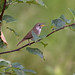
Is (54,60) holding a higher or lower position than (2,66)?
higher

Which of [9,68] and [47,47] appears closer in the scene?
[9,68]

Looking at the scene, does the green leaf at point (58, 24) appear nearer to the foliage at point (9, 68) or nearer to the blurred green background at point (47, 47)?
the foliage at point (9, 68)

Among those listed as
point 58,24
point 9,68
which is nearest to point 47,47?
point 58,24

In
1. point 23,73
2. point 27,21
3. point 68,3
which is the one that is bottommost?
point 23,73

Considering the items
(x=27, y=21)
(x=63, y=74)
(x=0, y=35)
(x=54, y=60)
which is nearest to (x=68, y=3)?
(x=27, y=21)

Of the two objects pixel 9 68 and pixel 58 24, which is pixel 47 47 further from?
pixel 9 68

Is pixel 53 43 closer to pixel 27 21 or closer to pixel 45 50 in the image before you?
pixel 45 50

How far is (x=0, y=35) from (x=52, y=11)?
14.3 ft

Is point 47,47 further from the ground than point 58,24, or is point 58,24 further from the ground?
point 47,47

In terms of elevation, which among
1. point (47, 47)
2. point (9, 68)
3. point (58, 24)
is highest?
point (47, 47)

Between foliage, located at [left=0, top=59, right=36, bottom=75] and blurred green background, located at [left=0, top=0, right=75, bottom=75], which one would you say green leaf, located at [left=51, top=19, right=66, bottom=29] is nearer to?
foliage, located at [left=0, top=59, right=36, bottom=75]

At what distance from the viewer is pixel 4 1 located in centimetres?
212

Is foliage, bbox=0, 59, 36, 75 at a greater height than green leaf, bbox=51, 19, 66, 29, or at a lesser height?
lesser

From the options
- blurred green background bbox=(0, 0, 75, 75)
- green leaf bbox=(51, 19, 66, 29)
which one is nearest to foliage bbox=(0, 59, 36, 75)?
green leaf bbox=(51, 19, 66, 29)
